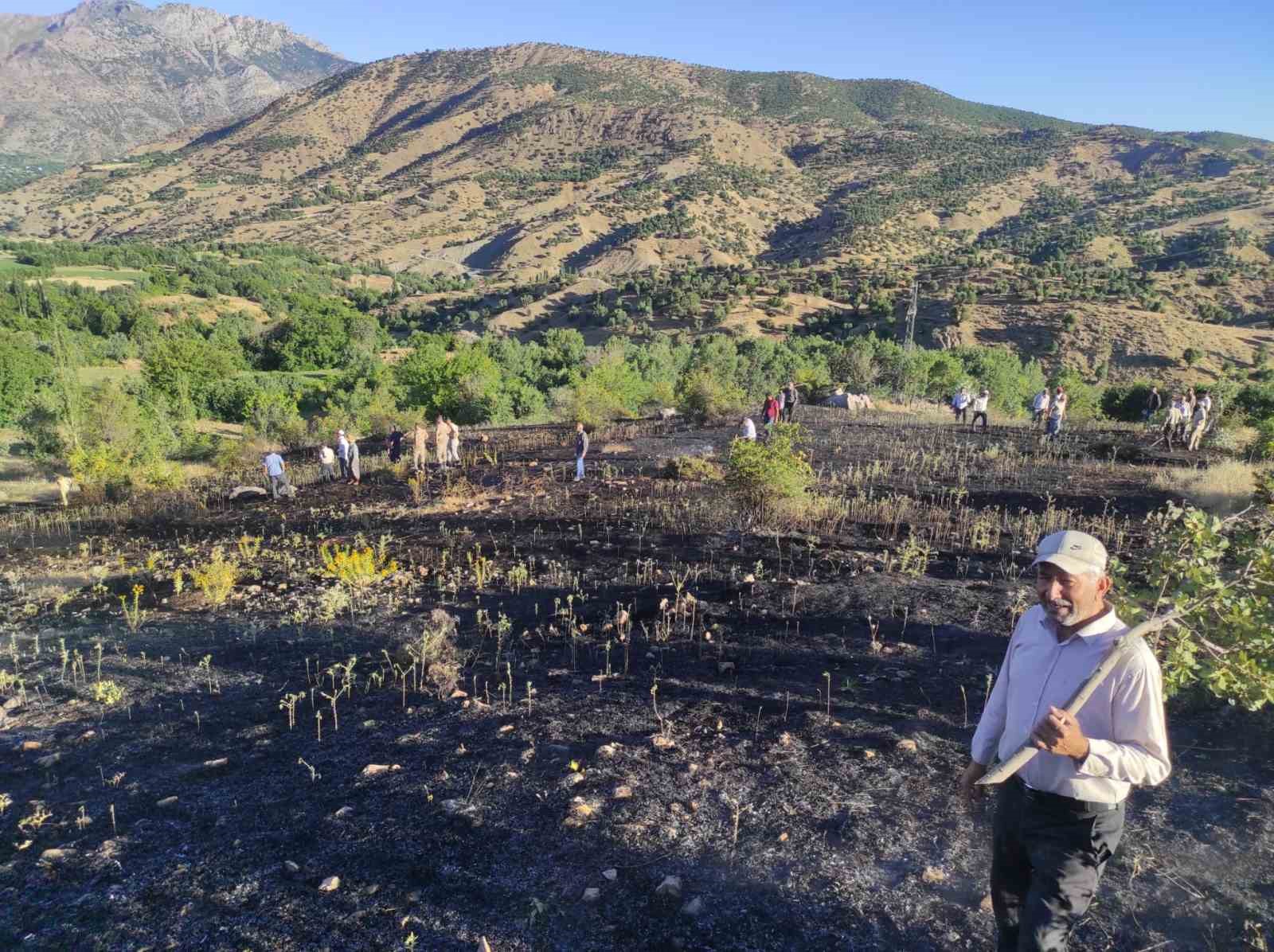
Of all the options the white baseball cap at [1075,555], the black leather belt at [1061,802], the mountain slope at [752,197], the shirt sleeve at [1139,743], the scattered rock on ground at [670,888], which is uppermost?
the mountain slope at [752,197]

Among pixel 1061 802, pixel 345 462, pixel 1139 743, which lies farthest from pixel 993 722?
pixel 345 462

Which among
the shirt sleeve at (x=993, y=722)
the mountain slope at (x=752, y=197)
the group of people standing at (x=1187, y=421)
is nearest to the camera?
the shirt sleeve at (x=993, y=722)

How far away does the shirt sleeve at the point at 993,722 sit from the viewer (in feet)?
8.25

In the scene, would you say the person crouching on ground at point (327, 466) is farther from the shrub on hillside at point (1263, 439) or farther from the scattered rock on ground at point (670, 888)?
the shrub on hillside at point (1263, 439)

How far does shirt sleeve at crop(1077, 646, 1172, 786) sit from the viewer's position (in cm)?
206

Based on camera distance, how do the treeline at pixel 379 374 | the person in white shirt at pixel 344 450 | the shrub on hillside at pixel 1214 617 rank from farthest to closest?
the treeline at pixel 379 374
the person in white shirt at pixel 344 450
the shrub on hillside at pixel 1214 617

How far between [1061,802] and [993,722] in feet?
1.15

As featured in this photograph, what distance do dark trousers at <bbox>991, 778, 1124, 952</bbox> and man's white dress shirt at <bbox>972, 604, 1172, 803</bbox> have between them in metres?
0.06

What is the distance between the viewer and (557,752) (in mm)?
4504

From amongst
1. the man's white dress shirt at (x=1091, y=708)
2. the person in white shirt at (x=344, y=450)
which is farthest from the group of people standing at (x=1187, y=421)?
the person in white shirt at (x=344, y=450)

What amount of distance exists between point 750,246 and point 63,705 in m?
71.0

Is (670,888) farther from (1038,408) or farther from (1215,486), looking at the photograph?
(1038,408)

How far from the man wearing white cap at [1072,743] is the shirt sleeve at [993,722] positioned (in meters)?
0.12

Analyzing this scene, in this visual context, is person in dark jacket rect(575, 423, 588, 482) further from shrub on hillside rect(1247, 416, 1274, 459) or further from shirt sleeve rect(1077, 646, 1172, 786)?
shrub on hillside rect(1247, 416, 1274, 459)
